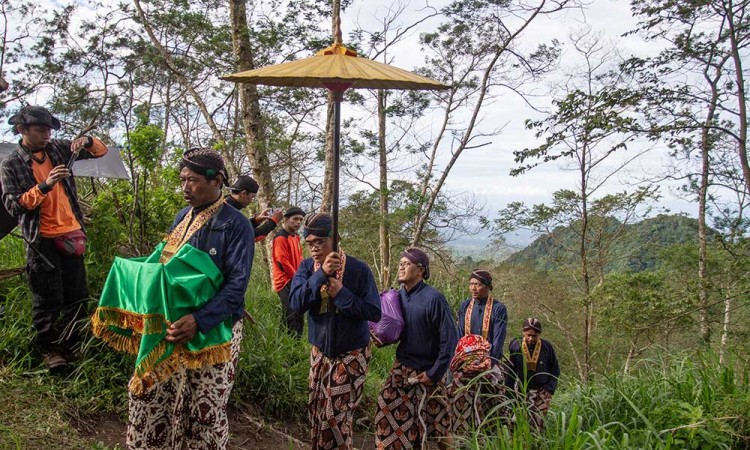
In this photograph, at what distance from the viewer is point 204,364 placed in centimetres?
293

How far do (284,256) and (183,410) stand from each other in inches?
123

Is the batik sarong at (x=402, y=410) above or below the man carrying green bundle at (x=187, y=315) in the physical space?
below

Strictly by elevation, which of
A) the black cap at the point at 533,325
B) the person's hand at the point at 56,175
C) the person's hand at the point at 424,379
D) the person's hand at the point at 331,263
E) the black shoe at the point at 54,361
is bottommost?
the person's hand at the point at 424,379

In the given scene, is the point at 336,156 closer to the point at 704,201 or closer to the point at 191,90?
the point at 191,90

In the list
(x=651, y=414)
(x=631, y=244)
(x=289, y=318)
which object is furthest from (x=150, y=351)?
(x=631, y=244)

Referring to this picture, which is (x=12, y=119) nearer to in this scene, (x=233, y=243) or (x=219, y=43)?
(x=233, y=243)

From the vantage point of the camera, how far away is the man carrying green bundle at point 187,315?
2773 mm

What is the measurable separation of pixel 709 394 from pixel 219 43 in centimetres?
1215

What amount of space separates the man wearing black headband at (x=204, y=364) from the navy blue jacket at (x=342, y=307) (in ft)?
2.38

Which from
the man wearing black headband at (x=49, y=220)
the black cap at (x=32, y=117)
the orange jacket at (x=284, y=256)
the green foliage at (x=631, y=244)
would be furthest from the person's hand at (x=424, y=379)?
the green foliage at (x=631, y=244)

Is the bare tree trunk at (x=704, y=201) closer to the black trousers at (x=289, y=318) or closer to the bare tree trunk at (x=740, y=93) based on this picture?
the bare tree trunk at (x=740, y=93)

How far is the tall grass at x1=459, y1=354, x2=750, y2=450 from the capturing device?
289 cm

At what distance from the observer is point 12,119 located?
3.97 metres

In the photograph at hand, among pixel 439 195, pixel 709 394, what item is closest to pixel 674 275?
pixel 439 195
